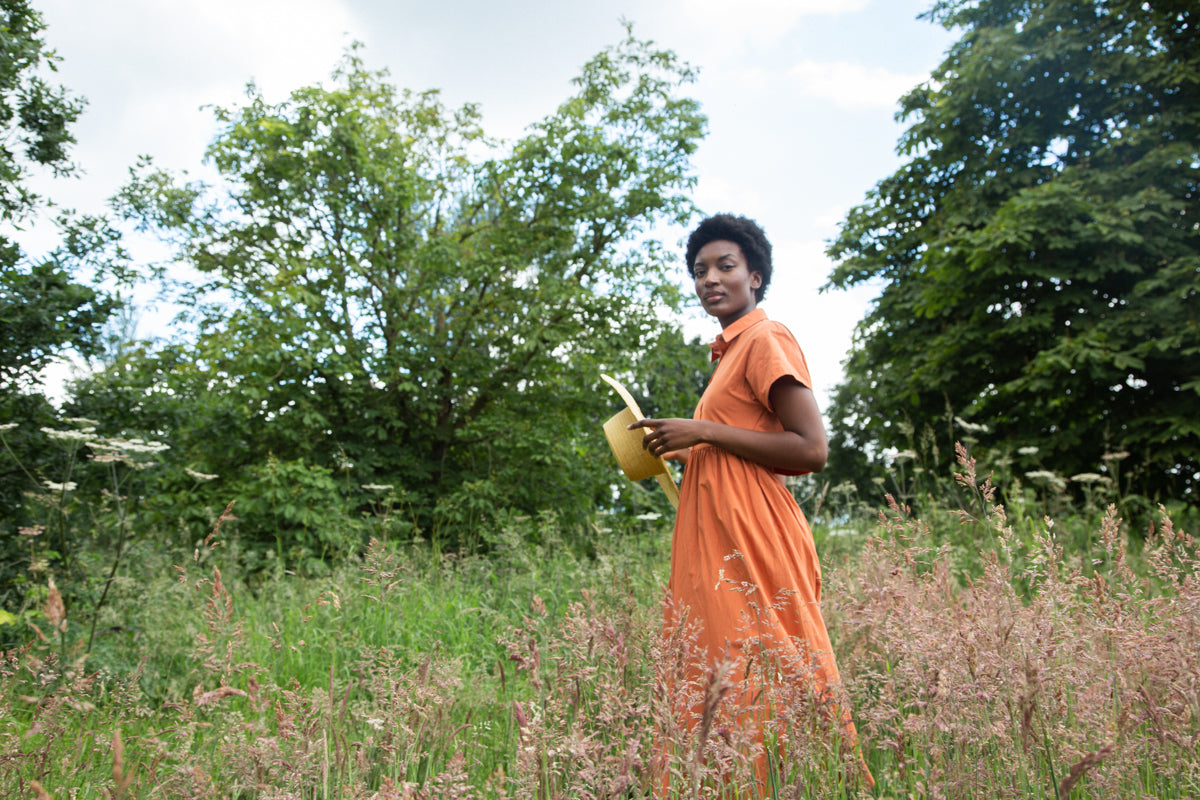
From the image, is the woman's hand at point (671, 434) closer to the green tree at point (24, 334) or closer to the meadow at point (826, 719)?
the meadow at point (826, 719)

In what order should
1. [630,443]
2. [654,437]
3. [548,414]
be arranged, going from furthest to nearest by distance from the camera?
[548,414]
[630,443]
[654,437]

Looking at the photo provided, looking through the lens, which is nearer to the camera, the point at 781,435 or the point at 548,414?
the point at 781,435

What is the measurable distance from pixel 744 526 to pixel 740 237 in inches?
40.8

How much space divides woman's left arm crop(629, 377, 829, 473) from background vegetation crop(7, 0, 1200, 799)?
43 cm

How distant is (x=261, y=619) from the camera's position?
4.45 meters

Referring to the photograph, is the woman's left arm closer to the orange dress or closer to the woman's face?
the orange dress

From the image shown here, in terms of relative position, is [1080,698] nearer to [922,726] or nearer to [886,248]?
[922,726]

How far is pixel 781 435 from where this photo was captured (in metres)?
2.04

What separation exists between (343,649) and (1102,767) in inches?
133

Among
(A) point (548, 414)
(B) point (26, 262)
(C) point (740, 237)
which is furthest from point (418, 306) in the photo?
(C) point (740, 237)

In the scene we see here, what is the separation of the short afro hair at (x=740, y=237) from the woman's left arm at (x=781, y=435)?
2.18 ft

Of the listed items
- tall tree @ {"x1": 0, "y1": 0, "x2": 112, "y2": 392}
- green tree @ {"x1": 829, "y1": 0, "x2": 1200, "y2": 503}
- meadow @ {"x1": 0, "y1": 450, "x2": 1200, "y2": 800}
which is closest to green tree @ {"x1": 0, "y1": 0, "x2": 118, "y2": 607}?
tall tree @ {"x1": 0, "y1": 0, "x2": 112, "y2": 392}

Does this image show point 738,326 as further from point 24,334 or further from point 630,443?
point 24,334

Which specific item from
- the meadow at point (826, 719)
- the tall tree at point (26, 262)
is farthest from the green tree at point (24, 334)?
the meadow at point (826, 719)
